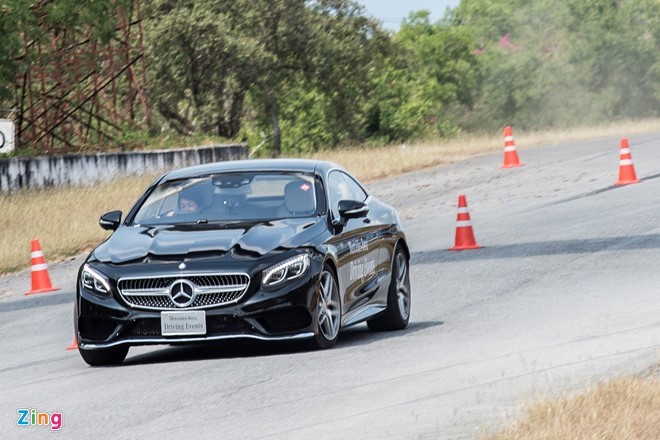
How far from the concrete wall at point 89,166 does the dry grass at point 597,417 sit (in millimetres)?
22018

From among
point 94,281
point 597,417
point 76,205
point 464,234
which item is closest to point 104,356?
point 94,281

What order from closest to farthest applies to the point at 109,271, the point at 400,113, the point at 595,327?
the point at 109,271 < the point at 595,327 < the point at 400,113

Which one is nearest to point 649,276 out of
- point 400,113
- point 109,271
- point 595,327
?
point 595,327

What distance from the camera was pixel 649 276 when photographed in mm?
14289

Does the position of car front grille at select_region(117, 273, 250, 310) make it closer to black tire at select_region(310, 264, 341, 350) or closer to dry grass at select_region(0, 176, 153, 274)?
black tire at select_region(310, 264, 341, 350)

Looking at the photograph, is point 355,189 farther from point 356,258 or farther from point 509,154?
point 509,154

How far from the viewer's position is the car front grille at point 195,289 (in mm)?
9961

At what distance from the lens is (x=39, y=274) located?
18.2 meters

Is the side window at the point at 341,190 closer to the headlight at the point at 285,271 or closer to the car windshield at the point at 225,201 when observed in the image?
the car windshield at the point at 225,201

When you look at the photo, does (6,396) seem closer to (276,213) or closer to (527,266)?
(276,213)

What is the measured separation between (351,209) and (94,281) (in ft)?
6.50

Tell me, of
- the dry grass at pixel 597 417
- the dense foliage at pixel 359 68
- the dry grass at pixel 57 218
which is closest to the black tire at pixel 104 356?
the dry grass at pixel 597 417

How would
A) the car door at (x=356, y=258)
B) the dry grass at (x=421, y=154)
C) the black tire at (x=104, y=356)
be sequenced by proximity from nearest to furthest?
1. the black tire at (x=104, y=356)
2. the car door at (x=356, y=258)
3. the dry grass at (x=421, y=154)

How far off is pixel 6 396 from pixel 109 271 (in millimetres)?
1164
